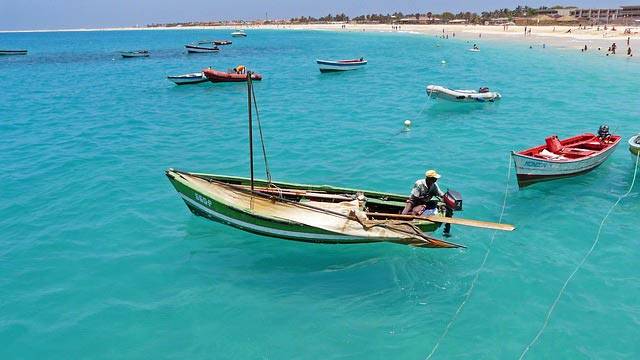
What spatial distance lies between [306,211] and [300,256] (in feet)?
4.88

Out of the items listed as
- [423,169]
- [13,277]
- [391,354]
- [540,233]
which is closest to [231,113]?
[423,169]

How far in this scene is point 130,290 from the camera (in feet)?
44.0

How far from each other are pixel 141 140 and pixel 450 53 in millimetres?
67933

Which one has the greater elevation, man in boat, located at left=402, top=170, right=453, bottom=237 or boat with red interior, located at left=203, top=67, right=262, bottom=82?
boat with red interior, located at left=203, top=67, right=262, bottom=82

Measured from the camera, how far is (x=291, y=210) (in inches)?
572

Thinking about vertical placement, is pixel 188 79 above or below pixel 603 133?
above

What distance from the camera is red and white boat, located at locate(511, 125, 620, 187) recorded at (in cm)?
1841

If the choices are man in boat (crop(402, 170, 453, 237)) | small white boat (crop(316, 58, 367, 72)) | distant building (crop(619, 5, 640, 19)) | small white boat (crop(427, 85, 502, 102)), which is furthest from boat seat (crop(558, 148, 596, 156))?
distant building (crop(619, 5, 640, 19))

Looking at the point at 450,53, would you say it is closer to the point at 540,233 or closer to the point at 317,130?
the point at 317,130

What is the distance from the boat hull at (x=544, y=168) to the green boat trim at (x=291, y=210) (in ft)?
21.0

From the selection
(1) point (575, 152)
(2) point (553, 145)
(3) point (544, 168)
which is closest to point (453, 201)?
(3) point (544, 168)

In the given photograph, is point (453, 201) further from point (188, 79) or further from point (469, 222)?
point (188, 79)

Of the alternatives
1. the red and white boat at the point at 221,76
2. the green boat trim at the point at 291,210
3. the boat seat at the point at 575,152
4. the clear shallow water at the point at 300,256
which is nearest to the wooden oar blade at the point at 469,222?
the green boat trim at the point at 291,210

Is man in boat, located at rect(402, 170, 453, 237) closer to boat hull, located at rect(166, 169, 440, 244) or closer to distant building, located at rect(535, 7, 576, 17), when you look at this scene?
boat hull, located at rect(166, 169, 440, 244)
